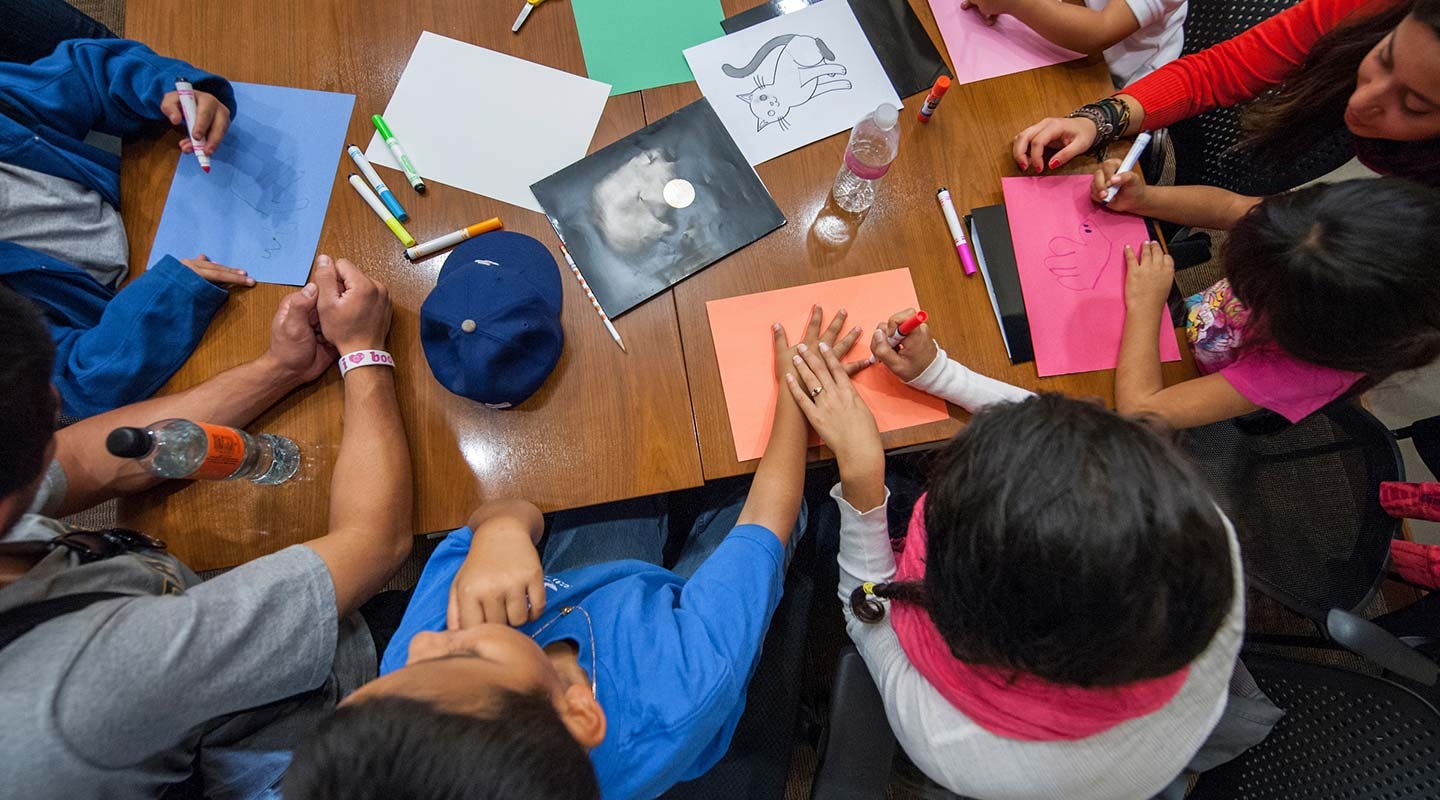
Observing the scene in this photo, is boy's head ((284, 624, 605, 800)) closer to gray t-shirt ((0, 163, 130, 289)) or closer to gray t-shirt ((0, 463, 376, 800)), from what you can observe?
gray t-shirt ((0, 463, 376, 800))

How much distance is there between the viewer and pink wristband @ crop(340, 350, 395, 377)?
0.82m

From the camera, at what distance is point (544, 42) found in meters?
0.97

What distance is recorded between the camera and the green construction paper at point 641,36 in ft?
3.17

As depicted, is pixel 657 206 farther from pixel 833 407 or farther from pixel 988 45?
pixel 988 45

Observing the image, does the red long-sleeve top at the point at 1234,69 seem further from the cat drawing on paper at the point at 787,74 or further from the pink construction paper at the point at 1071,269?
the cat drawing on paper at the point at 787,74

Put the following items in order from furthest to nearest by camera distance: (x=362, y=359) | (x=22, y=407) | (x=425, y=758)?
(x=362, y=359) < (x=22, y=407) < (x=425, y=758)

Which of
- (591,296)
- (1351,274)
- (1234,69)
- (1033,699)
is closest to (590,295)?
(591,296)

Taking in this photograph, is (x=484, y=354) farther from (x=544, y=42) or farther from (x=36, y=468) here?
(x=544, y=42)

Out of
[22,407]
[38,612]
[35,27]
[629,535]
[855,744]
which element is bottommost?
[855,744]

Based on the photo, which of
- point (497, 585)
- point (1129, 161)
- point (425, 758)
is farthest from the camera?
point (1129, 161)

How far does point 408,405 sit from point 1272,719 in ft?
3.82

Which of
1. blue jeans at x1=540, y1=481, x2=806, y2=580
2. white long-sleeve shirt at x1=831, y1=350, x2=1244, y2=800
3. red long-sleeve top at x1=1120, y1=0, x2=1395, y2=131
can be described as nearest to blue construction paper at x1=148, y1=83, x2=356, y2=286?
blue jeans at x1=540, y1=481, x2=806, y2=580

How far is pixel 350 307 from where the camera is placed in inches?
32.2

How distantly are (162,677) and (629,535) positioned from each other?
23.9 inches
